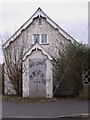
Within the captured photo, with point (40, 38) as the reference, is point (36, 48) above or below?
below

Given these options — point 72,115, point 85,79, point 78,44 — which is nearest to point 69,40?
point 78,44

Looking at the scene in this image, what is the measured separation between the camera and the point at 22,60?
89.4ft

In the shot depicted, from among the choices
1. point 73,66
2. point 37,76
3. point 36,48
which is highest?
point 36,48

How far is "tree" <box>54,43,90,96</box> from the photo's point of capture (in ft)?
82.2

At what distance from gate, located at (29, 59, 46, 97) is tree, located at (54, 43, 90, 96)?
1.58 m

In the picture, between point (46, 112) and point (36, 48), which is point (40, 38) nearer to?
point (36, 48)

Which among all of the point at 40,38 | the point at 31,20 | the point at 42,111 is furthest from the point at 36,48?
the point at 42,111

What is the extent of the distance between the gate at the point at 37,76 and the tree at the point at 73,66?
1.58m

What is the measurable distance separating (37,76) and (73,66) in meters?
3.71

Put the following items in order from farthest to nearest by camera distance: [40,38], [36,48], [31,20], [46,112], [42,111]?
[40,38] → [31,20] → [36,48] → [42,111] → [46,112]

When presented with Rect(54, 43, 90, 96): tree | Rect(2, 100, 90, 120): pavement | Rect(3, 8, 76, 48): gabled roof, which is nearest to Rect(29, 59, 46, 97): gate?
Rect(54, 43, 90, 96): tree

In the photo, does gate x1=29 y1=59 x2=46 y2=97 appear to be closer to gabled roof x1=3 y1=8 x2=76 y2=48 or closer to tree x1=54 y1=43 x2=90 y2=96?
tree x1=54 y1=43 x2=90 y2=96

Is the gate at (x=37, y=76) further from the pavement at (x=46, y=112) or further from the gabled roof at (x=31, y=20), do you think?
the pavement at (x=46, y=112)

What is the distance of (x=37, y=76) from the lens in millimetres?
27531
